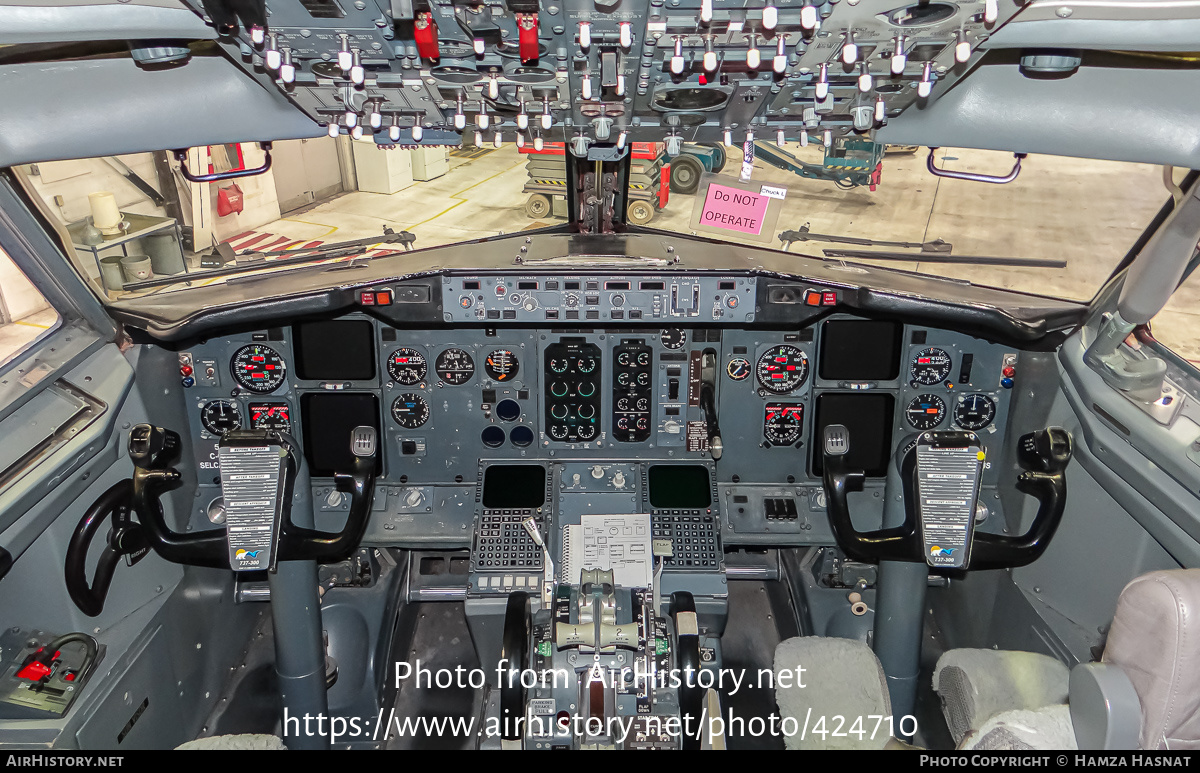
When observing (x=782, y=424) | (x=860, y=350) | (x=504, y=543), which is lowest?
(x=504, y=543)

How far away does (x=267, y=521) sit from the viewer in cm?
293

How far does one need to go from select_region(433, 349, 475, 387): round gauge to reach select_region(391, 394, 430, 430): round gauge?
17 centimetres

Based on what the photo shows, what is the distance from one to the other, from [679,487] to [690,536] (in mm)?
286

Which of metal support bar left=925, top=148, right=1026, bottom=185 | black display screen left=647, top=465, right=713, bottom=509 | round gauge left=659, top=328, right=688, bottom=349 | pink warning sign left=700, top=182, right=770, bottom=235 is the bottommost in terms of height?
black display screen left=647, top=465, right=713, bottom=509

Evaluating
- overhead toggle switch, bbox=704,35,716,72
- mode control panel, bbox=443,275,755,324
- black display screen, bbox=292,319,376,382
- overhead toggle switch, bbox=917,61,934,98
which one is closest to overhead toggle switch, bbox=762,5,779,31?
overhead toggle switch, bbox=704,35,716,72

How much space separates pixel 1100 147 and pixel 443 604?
11.4ft

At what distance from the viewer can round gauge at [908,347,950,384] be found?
3795 mm

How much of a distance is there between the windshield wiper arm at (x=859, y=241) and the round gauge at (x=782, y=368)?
505mm

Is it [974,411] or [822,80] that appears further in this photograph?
[974,411]

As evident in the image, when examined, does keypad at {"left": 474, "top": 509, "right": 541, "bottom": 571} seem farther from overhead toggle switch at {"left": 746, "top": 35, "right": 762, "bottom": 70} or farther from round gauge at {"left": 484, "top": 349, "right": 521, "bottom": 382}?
overhead toggle switch at {"left": 746, "top": 35, "right": 762, "bottom": 70}

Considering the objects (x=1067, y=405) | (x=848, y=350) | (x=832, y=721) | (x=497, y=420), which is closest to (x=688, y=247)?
(x=848, y=350)

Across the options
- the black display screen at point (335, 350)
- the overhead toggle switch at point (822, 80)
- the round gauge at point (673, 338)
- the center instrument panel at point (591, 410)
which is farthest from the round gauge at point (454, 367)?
the overhead toggle switch at point (822, 80)

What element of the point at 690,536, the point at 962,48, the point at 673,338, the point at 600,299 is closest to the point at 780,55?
the point at 962,48

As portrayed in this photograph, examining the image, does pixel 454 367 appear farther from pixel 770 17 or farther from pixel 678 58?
pixel 770 17
